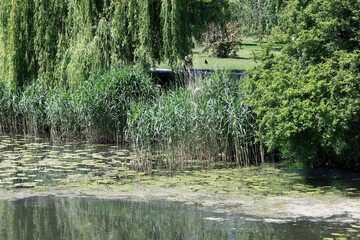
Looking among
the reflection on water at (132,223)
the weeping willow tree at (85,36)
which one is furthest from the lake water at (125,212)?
the weeping willow tree at (85,36)

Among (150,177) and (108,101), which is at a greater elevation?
(108,101)

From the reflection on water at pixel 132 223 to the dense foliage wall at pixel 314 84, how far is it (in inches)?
90.2

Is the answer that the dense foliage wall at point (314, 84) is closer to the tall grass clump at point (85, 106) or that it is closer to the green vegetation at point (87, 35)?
the tall grass clump at point (85, 106)

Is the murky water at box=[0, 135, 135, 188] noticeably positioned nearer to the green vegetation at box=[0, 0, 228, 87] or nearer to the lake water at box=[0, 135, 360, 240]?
the lake water at box=[0, 135, 360, 240]

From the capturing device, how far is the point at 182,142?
10398 millimetres

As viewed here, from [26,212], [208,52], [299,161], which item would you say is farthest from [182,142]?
[208,52]

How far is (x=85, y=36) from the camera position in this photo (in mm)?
14477

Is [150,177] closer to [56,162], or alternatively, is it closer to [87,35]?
[56,162]

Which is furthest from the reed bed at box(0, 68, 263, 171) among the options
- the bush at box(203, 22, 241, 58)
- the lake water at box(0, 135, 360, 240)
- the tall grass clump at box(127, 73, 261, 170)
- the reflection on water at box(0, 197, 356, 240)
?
the bush at box(203, 22, 241, 58)

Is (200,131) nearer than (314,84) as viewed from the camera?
No

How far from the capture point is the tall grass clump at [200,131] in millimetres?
10391

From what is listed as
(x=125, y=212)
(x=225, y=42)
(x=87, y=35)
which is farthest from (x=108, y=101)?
(x=225, y=42)

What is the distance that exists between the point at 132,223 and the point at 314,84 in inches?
151

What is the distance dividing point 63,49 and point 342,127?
358 inches
